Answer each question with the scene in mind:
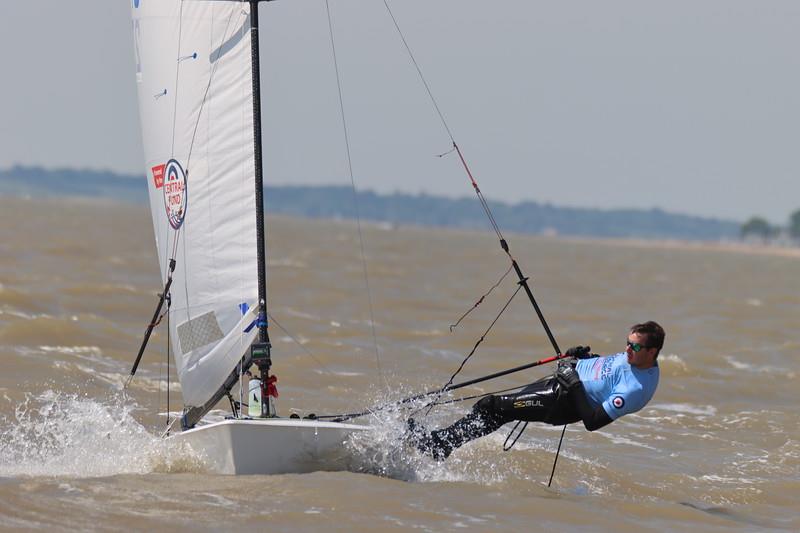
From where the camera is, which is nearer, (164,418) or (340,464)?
(340,464)

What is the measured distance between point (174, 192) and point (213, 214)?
35cm

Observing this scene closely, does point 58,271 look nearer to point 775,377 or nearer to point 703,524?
point 775,377

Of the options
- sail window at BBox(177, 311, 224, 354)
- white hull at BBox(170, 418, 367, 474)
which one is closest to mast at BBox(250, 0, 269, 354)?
sail window at BBox(177, 311, 224, 354)

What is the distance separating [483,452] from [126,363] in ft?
15.6

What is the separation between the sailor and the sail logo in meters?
1.89

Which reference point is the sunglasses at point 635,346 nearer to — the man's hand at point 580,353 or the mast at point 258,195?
the man's hand at point 580,353

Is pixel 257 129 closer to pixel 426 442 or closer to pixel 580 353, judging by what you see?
pixel 426 442

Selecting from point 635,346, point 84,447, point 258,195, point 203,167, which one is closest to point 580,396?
point 635,346

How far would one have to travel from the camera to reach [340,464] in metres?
7.05

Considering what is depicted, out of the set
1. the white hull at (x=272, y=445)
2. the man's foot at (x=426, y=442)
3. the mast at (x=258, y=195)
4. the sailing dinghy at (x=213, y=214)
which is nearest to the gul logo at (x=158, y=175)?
the sailing dinghy at (x=213, y=214)

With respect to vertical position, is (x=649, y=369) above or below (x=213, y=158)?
below

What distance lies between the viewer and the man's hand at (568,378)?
6910 millimetres

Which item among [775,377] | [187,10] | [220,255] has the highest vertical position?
[187,10]

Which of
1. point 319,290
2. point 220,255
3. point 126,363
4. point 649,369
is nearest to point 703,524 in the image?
point 649,369
